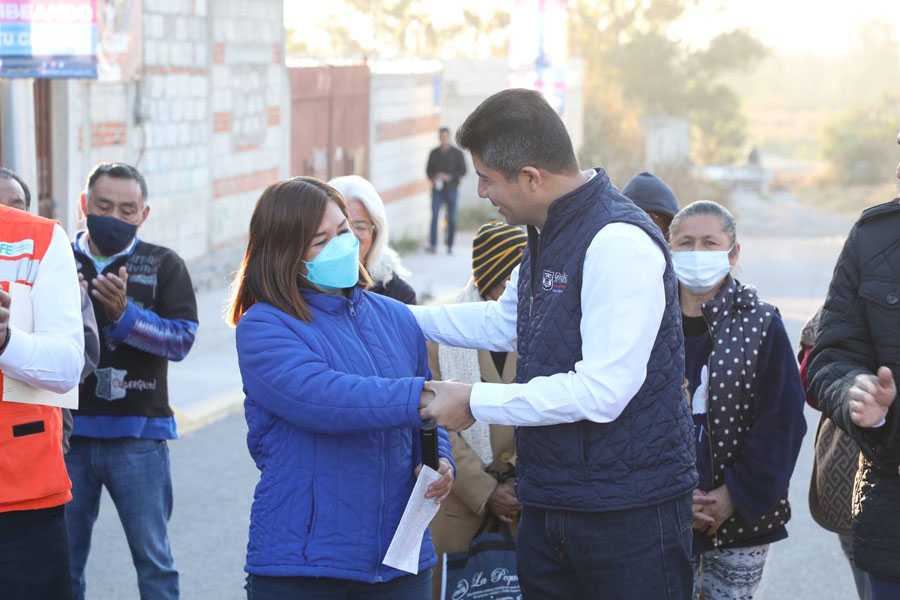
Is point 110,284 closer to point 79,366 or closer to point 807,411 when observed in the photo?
point 79,366

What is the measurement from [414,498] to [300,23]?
51.7 metres

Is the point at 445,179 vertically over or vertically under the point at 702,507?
under

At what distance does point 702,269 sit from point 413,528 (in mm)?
Answer: 1576

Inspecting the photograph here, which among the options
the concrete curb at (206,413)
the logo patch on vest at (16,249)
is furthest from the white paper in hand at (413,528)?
the concrete curb at (206,413)

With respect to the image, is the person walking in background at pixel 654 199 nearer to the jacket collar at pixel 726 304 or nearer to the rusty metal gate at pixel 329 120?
the jacket collar at pixel 726 304

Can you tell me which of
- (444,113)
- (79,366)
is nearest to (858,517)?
(79,366)

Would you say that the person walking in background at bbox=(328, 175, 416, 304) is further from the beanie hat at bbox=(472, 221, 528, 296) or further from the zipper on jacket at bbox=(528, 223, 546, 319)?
the zipper on jacket at bbox=(528, 223, 546, 319)

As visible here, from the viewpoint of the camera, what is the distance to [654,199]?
203 inches

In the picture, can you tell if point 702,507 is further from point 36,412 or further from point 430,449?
point 36,412

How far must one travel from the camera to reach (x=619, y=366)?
3.00 meters

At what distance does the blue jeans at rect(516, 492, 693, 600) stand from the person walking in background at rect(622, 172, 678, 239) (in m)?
2.10

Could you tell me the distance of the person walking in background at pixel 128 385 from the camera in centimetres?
451

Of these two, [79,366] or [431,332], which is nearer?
[79,366]

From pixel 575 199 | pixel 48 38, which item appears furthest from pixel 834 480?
pixel 48 38
